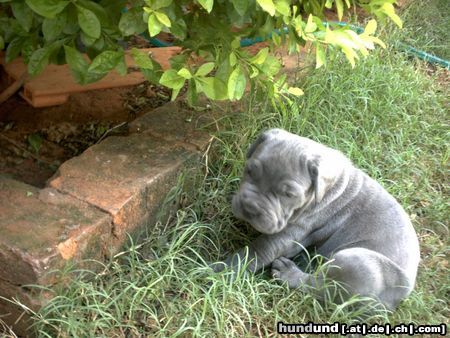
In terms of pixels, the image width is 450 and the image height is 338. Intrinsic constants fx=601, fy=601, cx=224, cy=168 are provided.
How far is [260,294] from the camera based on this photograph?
3246 mm

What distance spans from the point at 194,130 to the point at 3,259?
157cm

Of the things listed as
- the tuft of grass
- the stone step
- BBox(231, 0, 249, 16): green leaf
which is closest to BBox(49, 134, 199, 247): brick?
the stone step

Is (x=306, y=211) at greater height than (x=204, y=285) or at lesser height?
greater

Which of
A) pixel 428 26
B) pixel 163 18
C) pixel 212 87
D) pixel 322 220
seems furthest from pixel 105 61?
pixel 428 26

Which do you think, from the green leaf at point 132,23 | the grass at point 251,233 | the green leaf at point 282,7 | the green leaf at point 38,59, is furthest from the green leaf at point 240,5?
the grass at point 251,233

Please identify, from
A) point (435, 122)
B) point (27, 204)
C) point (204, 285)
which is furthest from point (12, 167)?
point (435, 122)

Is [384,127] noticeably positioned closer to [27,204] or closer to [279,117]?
[279,117]

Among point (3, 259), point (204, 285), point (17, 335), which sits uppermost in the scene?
point (3, 259)

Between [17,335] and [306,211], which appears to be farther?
[306,211]

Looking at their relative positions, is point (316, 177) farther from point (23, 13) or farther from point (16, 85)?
point (16, 85)

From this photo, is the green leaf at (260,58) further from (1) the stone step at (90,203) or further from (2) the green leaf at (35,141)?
(2) the green leaf at (35,141)

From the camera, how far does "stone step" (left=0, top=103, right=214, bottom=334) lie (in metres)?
2.92

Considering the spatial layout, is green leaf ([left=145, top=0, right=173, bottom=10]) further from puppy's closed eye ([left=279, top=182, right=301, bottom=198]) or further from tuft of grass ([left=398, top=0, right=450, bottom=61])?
tuft of grass ([left=398, top=0, right=450, bottom=61])

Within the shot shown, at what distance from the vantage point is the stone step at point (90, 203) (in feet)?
9.57
